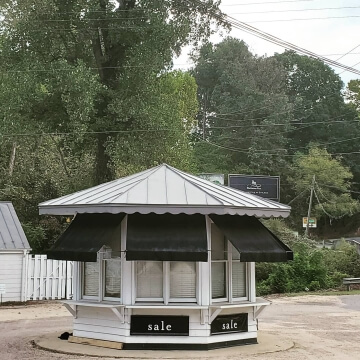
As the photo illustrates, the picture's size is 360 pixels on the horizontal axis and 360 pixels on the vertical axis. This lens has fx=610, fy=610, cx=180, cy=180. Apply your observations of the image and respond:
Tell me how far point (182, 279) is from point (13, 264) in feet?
42.0

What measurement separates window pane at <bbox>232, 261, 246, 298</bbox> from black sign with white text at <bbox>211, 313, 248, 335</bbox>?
0.44 m

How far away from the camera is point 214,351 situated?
1153 cm

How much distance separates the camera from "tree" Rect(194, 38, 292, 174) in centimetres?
6519

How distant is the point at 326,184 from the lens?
5944 centimetres

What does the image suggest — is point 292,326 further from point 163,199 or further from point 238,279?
point 163,199

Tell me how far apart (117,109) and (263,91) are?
157 feet

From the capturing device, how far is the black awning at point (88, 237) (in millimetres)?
11414

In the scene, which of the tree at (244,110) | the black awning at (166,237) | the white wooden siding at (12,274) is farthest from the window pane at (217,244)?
the tree at (244,110)

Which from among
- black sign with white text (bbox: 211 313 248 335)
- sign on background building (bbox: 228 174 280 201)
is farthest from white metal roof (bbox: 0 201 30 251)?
sign on background building (bbox: 228 174 280 201)

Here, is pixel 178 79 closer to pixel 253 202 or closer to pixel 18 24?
pixel 18 24

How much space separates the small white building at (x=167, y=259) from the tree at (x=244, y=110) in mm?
50883

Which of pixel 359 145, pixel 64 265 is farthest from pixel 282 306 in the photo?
pixel 359 145

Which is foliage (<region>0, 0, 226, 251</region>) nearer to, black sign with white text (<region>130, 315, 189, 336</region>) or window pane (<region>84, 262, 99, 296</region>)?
window pane (<region>84, 262, 99, 296</region>)

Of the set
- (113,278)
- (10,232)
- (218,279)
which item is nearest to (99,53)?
(10,232)
